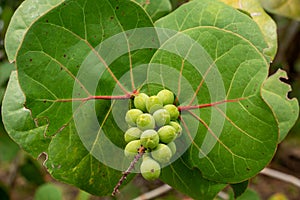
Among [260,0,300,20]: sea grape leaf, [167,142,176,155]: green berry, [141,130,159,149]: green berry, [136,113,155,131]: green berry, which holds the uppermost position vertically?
[136,113,155,131]: green berry

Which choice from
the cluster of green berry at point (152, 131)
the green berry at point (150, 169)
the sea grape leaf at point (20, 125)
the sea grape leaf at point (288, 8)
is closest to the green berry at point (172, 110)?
the cluster of green berry at point (152, 131)

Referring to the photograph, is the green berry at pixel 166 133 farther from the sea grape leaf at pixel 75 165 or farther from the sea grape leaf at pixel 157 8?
the sea grape leaf at pixel 157 8

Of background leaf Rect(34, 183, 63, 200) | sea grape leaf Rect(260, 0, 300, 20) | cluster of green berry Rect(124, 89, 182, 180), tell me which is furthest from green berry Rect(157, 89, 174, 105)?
background leaf Rect(34, 183, 63, 200)

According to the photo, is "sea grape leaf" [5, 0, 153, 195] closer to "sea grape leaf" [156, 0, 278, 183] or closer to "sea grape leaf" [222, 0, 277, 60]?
"sea grape leaf" [156, 0, 278, 183]

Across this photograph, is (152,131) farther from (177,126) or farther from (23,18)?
(23,18)

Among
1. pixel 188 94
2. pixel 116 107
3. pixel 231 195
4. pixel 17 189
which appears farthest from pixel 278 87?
pixel 17 189

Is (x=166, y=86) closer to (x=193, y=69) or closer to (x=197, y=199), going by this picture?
(x=193, y=69)

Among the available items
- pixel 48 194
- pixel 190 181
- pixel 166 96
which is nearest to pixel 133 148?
pixel 166 96
